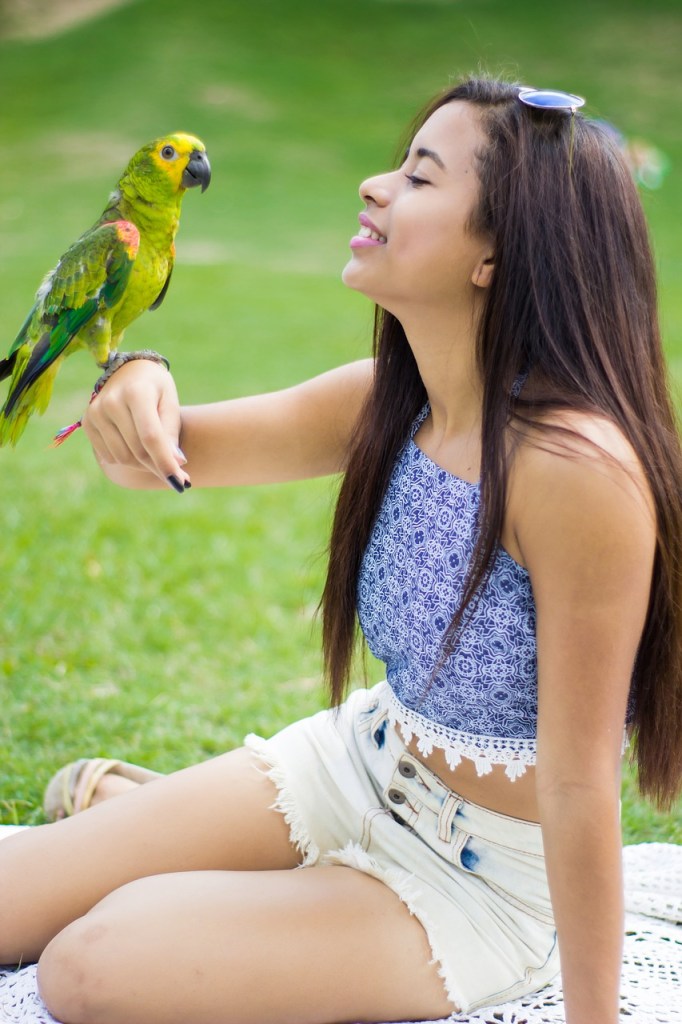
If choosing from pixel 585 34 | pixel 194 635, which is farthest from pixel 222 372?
pixel 585 34

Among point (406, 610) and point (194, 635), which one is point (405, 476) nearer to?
point (406, 610)

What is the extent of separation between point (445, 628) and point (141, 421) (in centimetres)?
53

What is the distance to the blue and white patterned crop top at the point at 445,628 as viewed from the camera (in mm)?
1566

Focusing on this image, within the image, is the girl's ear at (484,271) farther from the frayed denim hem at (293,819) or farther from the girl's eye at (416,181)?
the frayed denim hem at (293,819)

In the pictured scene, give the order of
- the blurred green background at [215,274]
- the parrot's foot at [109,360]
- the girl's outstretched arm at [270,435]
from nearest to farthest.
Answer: the parrot's foot at [109,360]
the girl's outstretched arm at [270,435]
the blurred green background at [215,274]

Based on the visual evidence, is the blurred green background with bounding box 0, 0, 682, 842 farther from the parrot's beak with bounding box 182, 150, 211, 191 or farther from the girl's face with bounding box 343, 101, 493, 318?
the parrot's beak with bounding box 182, 150, 211, 191

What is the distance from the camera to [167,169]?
5.51ft

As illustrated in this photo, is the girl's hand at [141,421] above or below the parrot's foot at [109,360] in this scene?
below

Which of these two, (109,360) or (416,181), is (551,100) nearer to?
(416,181)

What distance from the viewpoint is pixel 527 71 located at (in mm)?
15695

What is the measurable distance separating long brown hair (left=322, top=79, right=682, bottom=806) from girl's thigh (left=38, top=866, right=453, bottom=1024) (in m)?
0.43

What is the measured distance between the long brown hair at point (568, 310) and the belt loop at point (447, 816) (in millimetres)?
251

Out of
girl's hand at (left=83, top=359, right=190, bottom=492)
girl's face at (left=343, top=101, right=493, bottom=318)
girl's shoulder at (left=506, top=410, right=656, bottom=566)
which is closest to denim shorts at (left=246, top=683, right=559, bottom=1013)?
girl's shoulder at (left=506, top=410, right=656, bottom=566)

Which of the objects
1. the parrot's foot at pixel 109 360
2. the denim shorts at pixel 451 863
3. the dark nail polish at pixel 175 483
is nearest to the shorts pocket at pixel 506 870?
the denim shorts at pixel 451 863
